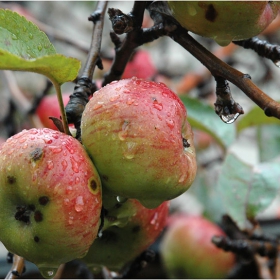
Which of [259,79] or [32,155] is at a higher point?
[32,155]

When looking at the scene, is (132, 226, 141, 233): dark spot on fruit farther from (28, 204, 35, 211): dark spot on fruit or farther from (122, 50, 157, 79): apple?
(122, 50, 157, 79): apple

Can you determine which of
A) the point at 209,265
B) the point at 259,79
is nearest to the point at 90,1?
the point at 259,79

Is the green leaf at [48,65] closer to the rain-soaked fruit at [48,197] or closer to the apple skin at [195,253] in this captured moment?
the rain-soaked fruit at [48,197]

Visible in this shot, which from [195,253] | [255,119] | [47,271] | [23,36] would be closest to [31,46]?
[23,36]

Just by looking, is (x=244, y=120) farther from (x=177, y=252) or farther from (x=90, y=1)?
(x=90, y=1)

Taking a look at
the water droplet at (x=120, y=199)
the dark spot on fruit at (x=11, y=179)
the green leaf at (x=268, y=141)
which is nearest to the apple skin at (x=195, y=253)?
the green leaf at (x=268, y=141)
